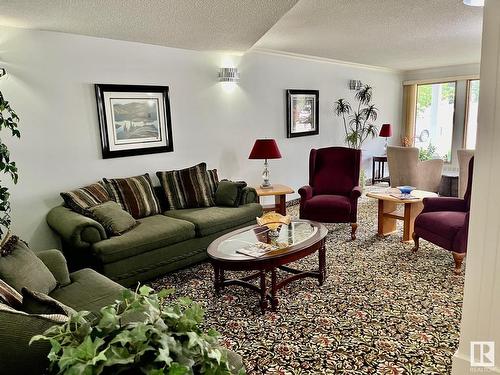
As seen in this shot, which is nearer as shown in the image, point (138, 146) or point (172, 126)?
point (138, 146)

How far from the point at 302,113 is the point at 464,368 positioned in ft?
15.6

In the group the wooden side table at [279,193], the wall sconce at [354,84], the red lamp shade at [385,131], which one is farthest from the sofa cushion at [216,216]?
the red lamp shade at [385,131]

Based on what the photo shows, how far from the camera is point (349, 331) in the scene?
2.52m

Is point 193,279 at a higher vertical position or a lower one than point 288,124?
lower

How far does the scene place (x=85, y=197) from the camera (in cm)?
351

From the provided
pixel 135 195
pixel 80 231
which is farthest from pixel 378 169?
pixel 80 231

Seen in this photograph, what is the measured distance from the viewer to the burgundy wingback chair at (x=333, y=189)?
4395mm

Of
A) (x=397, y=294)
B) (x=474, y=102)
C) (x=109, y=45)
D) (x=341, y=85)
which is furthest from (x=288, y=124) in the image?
(x=474, y=102)

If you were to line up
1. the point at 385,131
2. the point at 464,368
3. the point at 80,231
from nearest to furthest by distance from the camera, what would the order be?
the point at 464,368 → the point at 80,231 → the point at 385,131

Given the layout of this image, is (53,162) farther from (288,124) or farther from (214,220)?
(288,124)

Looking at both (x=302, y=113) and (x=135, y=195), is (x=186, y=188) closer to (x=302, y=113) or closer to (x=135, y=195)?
(x=135, y=195)

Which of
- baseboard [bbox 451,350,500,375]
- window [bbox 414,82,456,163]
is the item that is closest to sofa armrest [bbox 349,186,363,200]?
baseboard [bbox 451,350,500,375]

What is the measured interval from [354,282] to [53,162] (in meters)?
3.10

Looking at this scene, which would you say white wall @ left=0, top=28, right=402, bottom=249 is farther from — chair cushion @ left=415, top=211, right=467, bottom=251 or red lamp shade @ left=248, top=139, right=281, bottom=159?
chair cushion @ left=415, top=211, right=467, bottom=251
